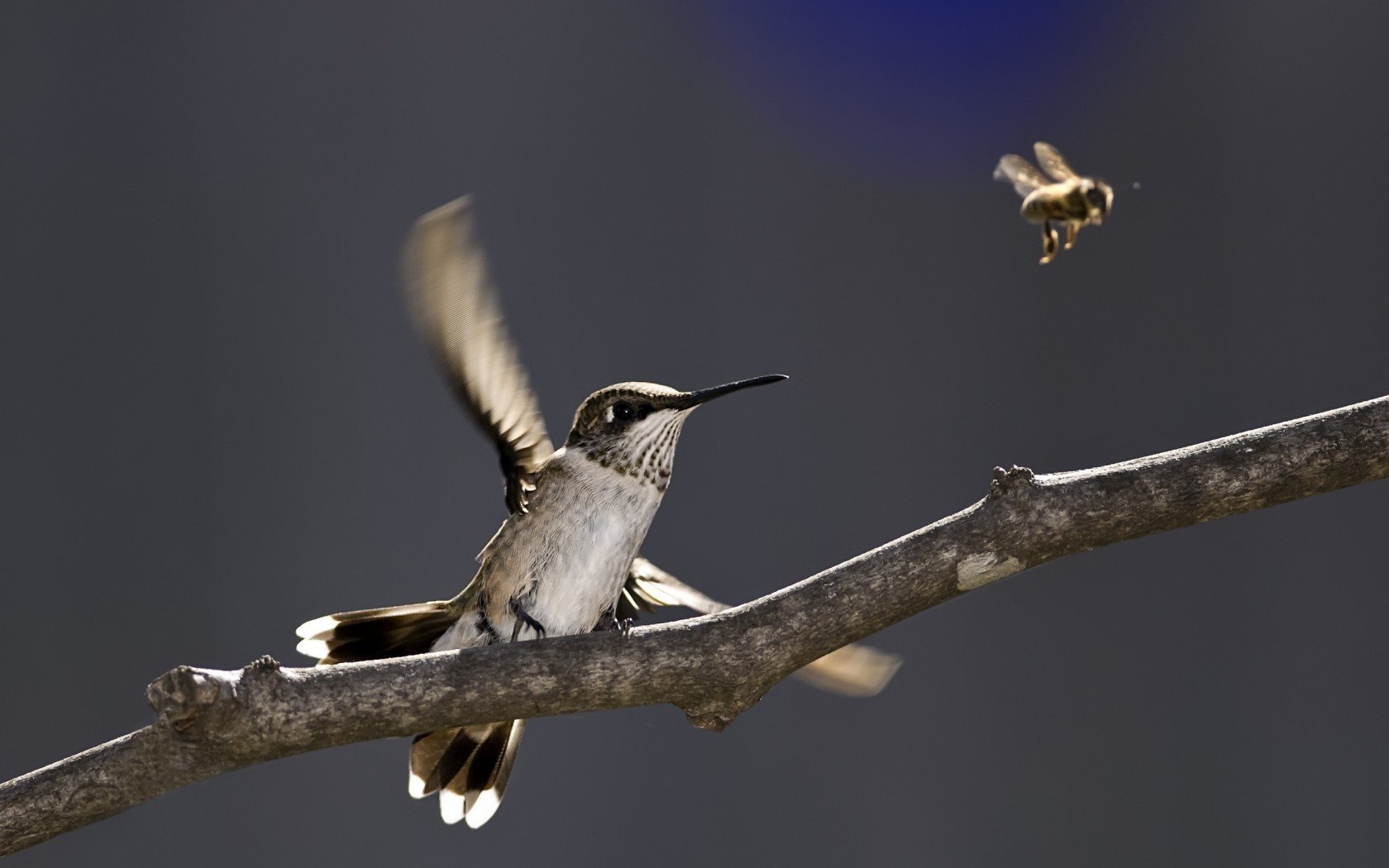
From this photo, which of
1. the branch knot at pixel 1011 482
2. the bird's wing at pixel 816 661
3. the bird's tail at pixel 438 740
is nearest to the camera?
Result: the branch knot at pixel 1011 482

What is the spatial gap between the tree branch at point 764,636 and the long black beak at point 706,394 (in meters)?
0.33

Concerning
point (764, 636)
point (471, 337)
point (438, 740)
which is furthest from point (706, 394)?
point (438, 740)

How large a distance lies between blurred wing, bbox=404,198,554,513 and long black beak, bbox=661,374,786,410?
0.60 ft

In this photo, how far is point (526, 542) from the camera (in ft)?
5.87

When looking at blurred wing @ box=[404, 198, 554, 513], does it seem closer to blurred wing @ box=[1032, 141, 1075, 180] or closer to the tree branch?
the tree branch

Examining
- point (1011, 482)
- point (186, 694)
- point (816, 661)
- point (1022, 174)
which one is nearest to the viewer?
point (186, 694)

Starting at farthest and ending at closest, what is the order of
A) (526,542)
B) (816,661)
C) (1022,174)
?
(526,542)
(1022,174)
(816,661)

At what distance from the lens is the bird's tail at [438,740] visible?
177 cm

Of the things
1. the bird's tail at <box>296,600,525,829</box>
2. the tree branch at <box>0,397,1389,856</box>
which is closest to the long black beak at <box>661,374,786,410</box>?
the tree branch at <box>0,397,1389,856</box>

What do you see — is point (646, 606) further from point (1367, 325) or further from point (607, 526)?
point (1367, 325)

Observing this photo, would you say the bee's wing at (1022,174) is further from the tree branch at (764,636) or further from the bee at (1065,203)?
the tree branch at (764,636)

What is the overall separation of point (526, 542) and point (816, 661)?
461 mm

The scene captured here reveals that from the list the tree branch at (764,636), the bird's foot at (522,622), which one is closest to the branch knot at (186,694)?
the tree branch at (764,636)

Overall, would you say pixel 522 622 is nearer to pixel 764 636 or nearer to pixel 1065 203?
pixel 764 636
